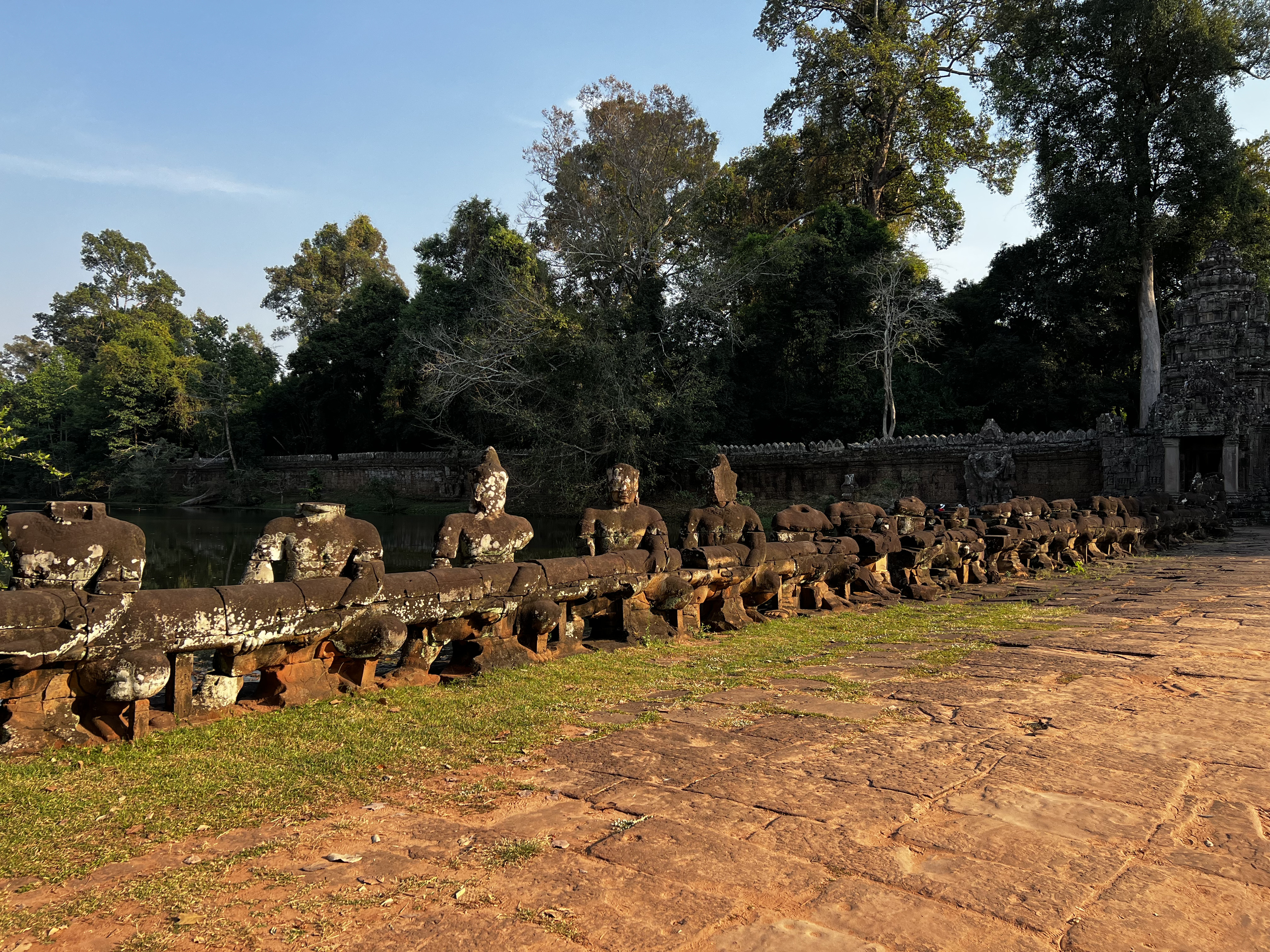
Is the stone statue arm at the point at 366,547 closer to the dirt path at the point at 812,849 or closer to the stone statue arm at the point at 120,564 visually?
the stone statue arm at the point at 120,564

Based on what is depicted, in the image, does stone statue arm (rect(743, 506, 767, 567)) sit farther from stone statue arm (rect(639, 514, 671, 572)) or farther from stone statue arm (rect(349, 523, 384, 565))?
stone statue arm (rect(349, 523, 384, 565))

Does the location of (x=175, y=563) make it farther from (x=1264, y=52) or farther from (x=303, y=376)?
(x=1264, y=52)

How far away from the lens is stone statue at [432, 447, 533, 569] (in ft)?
17.9

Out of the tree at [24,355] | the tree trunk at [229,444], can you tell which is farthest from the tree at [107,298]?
the tree trunk at [229,444]

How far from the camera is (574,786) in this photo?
11.0ft

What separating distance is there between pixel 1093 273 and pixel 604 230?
15770 millimetres

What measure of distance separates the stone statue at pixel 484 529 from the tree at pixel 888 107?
88.3ft

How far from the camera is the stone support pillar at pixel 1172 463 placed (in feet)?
69.1

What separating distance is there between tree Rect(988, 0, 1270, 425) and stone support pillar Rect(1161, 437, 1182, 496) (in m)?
4.24

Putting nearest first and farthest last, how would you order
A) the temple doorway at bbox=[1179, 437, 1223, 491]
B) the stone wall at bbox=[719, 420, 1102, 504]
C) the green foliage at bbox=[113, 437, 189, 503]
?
the temple doorway at bbox=[1179, 437, 1223, 491]
the stone wall at bbox=[719, 420, 1102, 504]
the green foliage at bbox=[113, 437, 189, 503]

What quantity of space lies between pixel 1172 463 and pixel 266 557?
74.6ft

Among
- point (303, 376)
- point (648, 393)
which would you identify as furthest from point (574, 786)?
point (303, 376)

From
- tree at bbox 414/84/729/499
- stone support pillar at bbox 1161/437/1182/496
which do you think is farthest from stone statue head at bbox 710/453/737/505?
stone support pillar at bbox 1161/437/1182/496

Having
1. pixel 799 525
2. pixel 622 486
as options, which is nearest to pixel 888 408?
pixel 799 525
